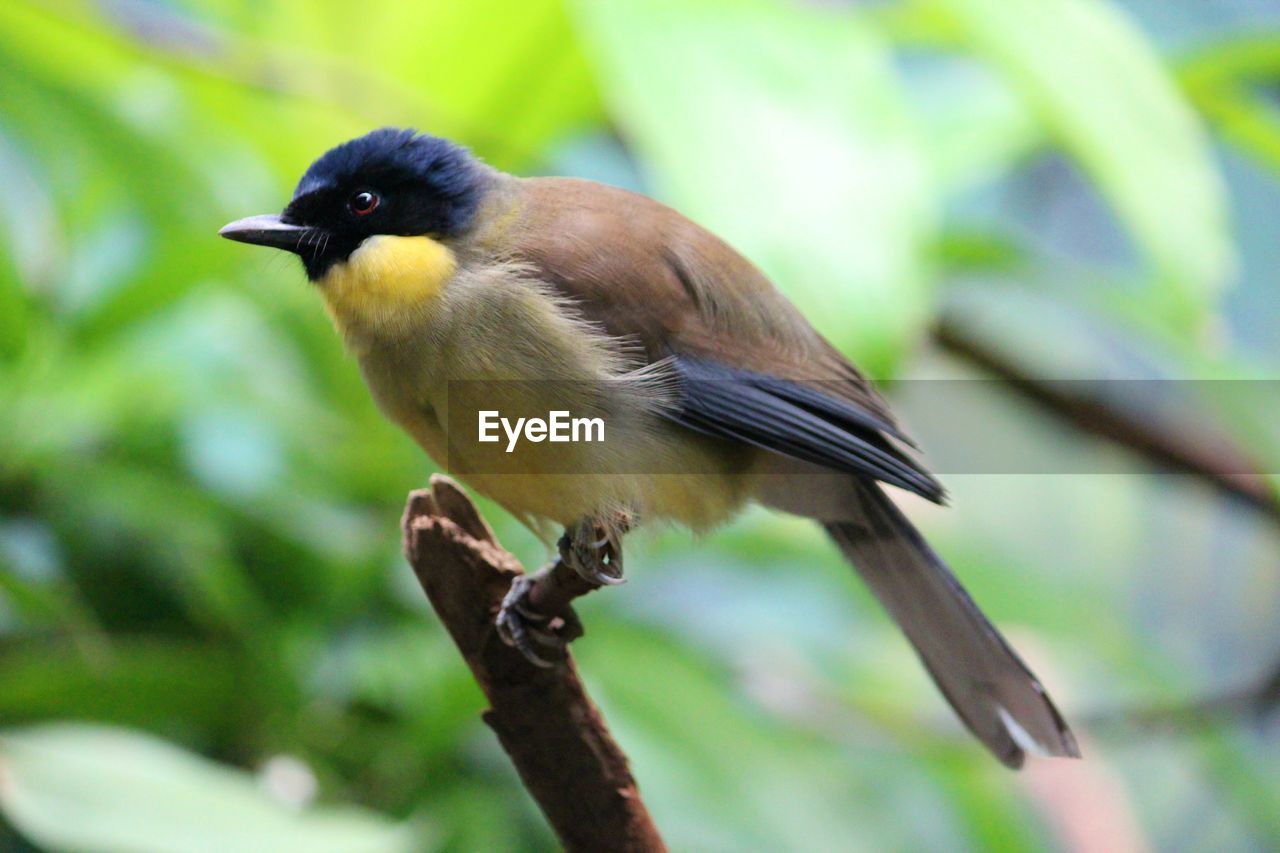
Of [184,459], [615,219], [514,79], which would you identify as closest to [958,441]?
[514,79]

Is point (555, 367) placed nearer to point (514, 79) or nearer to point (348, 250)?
point (348, 250)

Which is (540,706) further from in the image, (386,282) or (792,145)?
(792,145)

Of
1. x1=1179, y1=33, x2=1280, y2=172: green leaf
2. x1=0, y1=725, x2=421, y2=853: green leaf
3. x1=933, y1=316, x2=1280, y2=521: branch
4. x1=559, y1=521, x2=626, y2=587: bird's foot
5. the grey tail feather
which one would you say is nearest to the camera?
x1=559, y1=521, x2=626, y2=587: bird's foot

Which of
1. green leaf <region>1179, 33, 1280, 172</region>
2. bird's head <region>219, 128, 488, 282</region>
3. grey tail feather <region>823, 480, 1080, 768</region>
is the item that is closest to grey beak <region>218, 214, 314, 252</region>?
bird's head <region>219, 128, 488, 282</region>

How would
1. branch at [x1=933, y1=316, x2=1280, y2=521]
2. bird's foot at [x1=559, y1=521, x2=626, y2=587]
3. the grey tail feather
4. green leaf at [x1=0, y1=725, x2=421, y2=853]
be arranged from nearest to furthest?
bird's foot at [x1=559, y1=521, x2=626, y2=587] < the grey tail feather < green leaf at [x1=0, y1=725, x2=421, y2=853] < branch at [x1=933, y1=316, x2=1280, y2=521]

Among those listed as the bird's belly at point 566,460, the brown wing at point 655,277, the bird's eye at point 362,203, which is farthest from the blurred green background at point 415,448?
the bird's eye at point 362,203

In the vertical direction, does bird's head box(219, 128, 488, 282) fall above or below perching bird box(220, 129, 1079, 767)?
above

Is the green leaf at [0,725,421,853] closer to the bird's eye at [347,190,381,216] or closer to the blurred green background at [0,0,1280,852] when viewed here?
the blurred green background at [0,0,1280,852]
